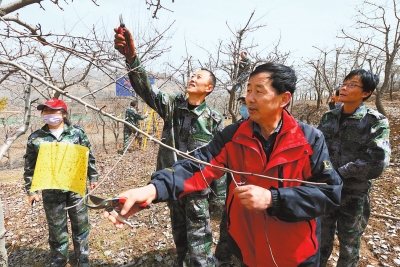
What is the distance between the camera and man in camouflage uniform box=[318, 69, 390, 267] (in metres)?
2.33

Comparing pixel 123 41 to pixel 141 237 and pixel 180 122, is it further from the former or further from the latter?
pixel 141 237

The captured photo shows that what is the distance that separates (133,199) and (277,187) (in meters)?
0.95

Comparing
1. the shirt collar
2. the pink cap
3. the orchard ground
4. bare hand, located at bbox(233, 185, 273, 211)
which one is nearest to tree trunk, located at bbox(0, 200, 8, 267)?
the orchard ground

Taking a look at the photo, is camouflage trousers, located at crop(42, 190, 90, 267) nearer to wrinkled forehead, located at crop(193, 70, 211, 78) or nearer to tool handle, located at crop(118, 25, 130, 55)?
tool handle, located at crop(118, 25, 130, 55)

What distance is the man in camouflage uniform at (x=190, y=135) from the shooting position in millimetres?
2600

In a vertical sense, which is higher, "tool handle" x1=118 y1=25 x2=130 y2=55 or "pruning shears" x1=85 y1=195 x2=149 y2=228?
"tool handle" x1=118 y1=25 x2=130 y2=55

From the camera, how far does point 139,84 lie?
251 centimetres

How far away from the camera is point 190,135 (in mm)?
2779

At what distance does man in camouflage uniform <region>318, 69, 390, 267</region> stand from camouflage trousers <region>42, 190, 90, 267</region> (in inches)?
118

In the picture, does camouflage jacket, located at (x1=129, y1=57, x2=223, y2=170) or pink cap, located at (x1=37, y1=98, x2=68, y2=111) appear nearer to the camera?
camouflage jacket, located at (x1=129, y1=57, x2=223, y2=170)

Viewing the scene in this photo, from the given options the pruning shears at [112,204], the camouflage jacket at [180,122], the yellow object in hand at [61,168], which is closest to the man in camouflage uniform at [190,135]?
the camouflage jacket at [180,122]

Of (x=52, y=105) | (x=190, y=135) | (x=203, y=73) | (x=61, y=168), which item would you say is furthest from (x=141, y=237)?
(x=203, y=73)

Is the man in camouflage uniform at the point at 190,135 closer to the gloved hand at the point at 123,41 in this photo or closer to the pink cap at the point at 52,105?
the gloved hand at the point at 123,41

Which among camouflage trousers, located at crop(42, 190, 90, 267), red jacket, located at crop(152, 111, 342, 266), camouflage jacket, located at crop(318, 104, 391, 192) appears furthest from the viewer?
camouflage trousers, located at crop(42, 190, 90, 267)
